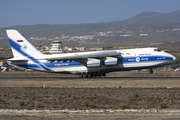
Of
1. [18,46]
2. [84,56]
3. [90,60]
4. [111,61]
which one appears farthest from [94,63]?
[18,46]

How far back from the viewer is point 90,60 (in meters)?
35.5

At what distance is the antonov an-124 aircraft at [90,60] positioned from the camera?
34.3m

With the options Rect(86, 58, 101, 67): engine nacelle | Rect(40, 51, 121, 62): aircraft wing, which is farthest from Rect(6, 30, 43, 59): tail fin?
Rect(86, 58, 101, 67): engine nacelle

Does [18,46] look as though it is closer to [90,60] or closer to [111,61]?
[90,60]

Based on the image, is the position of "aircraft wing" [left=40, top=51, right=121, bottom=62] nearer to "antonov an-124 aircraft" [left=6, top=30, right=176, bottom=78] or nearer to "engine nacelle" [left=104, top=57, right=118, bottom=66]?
"antonov an-124 aircraft" [left=6, top=30, right=176, bottom=78]

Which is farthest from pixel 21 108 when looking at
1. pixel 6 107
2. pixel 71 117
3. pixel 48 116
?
pixel 71 117

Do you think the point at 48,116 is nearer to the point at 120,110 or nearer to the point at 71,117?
the point at 71,117

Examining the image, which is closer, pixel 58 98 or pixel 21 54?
pixel 58 98

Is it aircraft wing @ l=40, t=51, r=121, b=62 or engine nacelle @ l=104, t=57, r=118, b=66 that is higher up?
aircraft wing @ l=40, t=51, r=121, b=62

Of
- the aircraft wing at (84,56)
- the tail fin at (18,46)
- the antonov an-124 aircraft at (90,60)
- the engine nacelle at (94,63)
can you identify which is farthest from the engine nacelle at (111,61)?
the tail fin at (18,46)

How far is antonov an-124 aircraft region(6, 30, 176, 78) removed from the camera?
3428 cm

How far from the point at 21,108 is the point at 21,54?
70.2 ft

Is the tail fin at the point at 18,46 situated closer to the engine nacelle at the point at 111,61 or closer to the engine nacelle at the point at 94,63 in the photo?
the engine nacelle at the point at 94,63

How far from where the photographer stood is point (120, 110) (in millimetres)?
15344
